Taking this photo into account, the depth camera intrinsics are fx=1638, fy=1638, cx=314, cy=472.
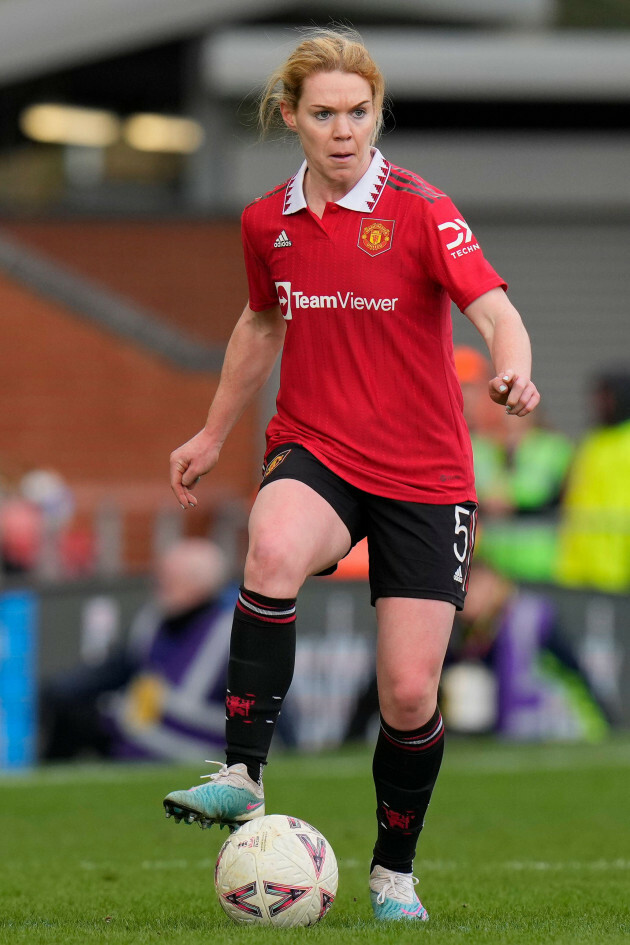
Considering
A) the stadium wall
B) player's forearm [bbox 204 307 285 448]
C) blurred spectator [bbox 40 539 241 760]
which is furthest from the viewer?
the stadium wall

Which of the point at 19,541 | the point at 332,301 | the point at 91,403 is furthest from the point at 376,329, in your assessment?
the point at 91,403

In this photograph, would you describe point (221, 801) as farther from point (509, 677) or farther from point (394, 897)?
point (509, 677)

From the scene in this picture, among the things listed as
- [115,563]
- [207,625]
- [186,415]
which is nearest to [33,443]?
[186,415]

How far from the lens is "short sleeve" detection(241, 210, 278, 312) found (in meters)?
4.84

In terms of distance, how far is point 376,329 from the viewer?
15.2ft

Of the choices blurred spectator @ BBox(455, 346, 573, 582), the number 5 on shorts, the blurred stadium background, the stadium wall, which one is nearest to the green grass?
the number 5 on shorts

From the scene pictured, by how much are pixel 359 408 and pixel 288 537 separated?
0.46 meters

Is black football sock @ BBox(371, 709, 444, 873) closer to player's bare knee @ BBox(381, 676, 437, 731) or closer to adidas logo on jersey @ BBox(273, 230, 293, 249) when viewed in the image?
player's bare knee @ BBox(381, 676, 437, 731)

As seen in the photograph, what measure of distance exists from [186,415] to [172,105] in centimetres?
555

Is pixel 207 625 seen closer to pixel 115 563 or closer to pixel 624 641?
pixel 624 641

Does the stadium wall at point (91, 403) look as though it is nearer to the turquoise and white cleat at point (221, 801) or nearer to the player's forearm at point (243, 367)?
the player's forearm at point (243, 367)

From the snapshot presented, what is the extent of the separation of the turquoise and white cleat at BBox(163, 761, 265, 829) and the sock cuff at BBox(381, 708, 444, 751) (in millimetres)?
462

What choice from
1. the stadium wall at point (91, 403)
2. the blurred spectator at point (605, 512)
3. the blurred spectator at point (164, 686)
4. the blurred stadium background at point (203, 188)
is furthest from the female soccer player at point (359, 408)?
the stadium wall at point (91, 403)

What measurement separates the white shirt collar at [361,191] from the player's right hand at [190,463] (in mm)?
756
